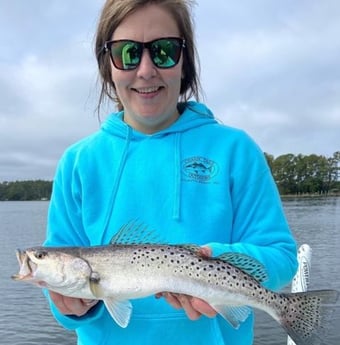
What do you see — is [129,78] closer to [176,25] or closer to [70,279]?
[176,25]

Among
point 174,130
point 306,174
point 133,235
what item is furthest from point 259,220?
point 306,174

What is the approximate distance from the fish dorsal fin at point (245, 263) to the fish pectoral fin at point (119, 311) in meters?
0.67

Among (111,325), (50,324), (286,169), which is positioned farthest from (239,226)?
(286,169)

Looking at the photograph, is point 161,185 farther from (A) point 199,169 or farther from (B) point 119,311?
(B) point 119,311

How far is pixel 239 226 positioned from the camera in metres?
3.58

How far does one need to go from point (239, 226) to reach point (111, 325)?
1.13m

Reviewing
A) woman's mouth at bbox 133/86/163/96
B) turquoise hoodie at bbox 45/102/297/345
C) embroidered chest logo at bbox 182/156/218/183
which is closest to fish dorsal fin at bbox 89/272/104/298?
turquoise hoodie at bbox 45/102/297/345

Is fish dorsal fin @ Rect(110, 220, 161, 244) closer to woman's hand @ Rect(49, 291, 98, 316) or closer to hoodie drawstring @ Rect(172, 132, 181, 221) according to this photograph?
hoodie drawstring @ Rect(172, 132, 181, 221)

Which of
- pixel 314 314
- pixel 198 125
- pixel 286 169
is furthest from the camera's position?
pixel 286 169

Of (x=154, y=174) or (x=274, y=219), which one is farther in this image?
(x=154, y=174)

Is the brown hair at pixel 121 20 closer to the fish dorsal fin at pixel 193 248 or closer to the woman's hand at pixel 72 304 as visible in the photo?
the fish dorsal fin at pixel 193 248

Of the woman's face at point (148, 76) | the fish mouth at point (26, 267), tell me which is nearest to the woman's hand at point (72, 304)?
the fish mouth at point (26, 267)

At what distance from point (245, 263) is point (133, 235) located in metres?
0.74

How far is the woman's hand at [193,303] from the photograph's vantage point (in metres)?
3.19
